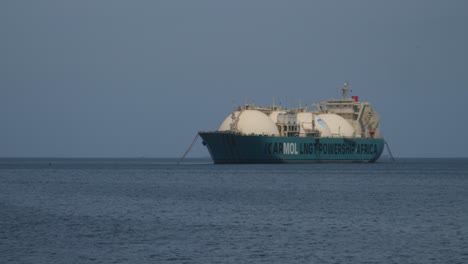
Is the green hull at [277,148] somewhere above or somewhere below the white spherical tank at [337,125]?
below

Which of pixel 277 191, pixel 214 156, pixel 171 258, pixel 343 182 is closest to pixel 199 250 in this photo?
pixel 171 258

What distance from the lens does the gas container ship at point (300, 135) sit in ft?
363

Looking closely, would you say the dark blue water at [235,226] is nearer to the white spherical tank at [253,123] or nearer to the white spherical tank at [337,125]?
the white spherical tank at [253,123]

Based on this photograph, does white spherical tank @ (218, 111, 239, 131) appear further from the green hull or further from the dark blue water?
the dark blue water

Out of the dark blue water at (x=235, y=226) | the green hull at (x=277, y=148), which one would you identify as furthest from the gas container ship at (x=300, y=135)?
the dark blue water at (x=235, y=226)

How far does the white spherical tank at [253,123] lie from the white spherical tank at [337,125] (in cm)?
1514

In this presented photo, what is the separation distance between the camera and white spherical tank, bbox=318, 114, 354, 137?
128 m

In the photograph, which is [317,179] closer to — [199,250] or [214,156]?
[214,156]

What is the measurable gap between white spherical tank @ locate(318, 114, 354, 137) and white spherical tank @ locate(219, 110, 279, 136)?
49.7 feet

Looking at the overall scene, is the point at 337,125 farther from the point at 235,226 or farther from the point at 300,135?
the point at 235,226

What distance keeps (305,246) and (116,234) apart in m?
8.16

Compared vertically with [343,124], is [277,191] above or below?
below

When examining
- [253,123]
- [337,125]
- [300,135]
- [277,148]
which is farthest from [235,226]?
[337,125]

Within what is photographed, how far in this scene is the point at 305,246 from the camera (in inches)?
1332
